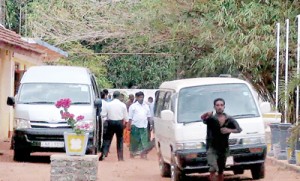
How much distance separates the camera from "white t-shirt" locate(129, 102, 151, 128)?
22.7 meters

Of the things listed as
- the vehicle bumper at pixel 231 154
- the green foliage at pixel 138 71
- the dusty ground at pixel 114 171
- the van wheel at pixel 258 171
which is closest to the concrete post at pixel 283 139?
the dusty ground at pixel 114 171

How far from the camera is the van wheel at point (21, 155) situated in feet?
64.0

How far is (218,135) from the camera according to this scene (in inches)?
537

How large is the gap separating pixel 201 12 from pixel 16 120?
10983mm

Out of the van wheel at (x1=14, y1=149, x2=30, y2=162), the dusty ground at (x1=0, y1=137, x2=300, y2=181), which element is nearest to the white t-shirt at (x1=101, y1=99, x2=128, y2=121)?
the dusty ground at (x1=0, y1=137, x2=300, y2=181)

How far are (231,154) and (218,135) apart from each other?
136cm

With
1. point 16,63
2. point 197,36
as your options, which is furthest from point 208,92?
point 16,63

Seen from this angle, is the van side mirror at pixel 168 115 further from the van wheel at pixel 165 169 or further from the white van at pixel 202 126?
the van wheel at pixel 165 169

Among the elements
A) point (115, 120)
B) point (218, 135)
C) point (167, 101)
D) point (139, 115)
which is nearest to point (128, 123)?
point (139, 115)

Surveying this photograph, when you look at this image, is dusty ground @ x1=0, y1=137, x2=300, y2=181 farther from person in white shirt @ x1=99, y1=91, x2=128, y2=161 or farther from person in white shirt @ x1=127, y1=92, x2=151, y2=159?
person in white shirt @ x1=127, y1=92, x2=151, y2=159

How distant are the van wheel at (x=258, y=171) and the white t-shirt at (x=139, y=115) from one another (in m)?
7.05

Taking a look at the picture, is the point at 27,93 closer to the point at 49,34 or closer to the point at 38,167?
the point at 38,167

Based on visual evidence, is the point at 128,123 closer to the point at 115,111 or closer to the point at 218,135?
the point at 115,111

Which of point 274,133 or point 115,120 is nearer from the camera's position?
point 274,133
